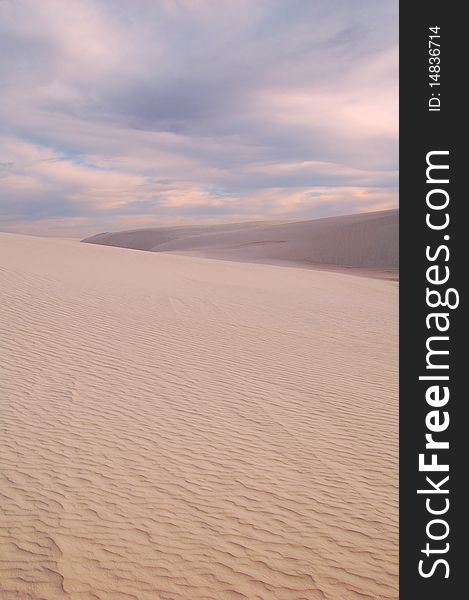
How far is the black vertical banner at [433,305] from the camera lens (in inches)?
118

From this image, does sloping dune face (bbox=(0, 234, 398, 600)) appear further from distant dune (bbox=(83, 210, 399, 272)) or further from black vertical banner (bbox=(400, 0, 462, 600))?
distant dune (bbox=(83, 210, 399, 272))

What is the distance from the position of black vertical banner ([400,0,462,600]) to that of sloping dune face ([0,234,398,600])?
101 cm

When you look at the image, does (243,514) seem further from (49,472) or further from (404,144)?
(404,144)

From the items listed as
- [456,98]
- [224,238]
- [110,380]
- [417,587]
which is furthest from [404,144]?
[224,238]

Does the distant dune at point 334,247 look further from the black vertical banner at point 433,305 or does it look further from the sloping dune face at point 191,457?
the black vertical banner at point 433,305

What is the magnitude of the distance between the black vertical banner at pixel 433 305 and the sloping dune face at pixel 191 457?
3.30ft

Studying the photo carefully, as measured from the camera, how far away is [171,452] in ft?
18.2

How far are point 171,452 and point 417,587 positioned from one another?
3.06 meters

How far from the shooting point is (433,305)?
3021 mm

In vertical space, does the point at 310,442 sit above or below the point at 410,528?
below

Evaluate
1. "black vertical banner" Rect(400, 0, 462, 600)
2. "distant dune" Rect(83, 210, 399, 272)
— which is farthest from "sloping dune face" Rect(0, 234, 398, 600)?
"distant dune" Rect(83, 210, 399, 272)

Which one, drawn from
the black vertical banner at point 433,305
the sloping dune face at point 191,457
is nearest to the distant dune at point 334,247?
the sloping dune face at point 191,457

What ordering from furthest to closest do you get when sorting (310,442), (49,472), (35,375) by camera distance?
(35,375) → (310,442) → (49,472)

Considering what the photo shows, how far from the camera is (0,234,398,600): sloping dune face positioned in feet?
12.3
